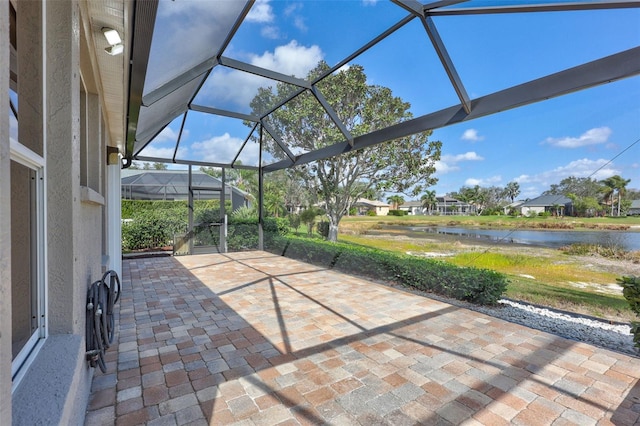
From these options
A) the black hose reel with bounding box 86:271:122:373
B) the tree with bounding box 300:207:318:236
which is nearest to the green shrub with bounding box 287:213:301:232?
the tree with bounding box 300:207:318:236

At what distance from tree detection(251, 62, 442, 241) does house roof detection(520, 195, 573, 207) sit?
10.2 feet

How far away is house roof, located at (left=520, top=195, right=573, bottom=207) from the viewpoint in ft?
27.6

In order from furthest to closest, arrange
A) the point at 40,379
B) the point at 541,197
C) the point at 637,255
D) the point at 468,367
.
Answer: the point at 541,197 < the point at 637,255 < the point at 468,367 < the point at 40,379

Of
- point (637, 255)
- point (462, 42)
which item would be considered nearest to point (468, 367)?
point (462, 42)

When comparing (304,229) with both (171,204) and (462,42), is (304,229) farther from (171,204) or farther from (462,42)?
(462,42)

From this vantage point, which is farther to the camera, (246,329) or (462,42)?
(462,42)

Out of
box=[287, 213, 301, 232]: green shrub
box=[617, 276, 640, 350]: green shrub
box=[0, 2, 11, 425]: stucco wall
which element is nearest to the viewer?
box=[0, 2, 11, 425]: stucco wall

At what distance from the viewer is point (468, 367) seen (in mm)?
2498

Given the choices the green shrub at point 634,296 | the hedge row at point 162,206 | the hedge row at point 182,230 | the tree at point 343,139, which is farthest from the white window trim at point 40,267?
the hedge row at point 162,206

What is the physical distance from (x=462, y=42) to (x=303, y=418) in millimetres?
4422

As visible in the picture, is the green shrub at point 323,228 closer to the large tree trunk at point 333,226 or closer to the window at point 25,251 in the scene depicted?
the large tree trunk at point 333,226

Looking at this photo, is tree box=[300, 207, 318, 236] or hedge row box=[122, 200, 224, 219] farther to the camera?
tree box=[300, 207, 318, 236]

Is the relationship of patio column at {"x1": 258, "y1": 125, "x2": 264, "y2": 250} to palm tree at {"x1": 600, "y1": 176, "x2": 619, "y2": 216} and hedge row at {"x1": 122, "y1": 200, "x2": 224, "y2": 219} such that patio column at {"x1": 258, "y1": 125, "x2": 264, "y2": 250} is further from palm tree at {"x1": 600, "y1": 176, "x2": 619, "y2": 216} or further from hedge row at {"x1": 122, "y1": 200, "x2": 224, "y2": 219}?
palm tree at {"x1": 600, "y1": 176, "x2": 619, "y2": 216}

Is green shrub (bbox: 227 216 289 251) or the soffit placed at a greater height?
the soffit
